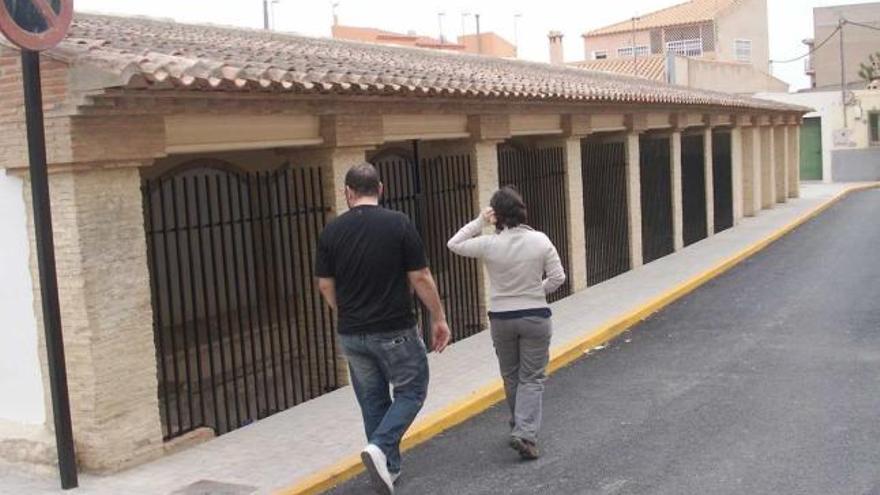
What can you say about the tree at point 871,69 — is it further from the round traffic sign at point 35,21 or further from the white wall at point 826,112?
the round traffic sign at point 35,21

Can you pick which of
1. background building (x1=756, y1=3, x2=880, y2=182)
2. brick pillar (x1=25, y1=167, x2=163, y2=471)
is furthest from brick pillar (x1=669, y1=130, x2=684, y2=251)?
background building (x1=756, y1=3, x2=880, y2=182)

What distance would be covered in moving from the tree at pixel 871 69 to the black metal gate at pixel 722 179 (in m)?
28.5

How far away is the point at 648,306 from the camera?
12.2 metres

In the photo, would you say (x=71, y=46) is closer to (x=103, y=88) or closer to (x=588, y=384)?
(x=103, y=88)

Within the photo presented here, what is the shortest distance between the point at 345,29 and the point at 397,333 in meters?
40.1

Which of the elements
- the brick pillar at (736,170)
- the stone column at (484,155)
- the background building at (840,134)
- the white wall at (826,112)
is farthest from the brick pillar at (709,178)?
the white wall at (826,112)

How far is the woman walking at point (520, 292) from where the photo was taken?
6.26 metres

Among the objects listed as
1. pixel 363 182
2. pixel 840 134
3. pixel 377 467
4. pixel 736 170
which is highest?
pixel 363 182

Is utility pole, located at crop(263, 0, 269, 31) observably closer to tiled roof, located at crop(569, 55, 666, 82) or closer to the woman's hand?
tiled roof, located at crop(569, 55, 666, 82)

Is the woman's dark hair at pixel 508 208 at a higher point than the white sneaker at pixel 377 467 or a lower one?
higher

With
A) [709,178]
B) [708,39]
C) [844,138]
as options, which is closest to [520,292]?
[709,178]

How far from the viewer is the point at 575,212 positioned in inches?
546

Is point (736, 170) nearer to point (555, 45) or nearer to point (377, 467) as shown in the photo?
point (555, 45)

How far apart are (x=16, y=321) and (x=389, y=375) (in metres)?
2.74
